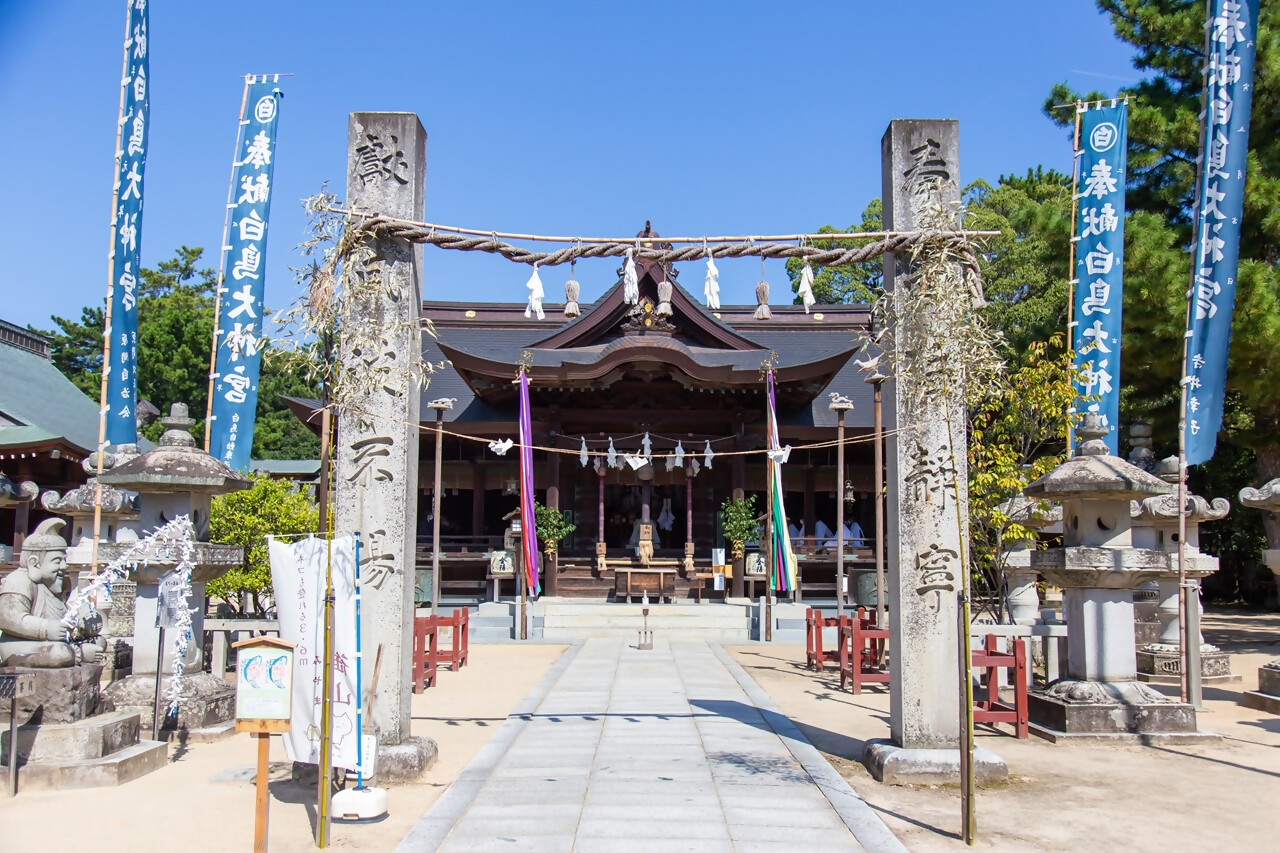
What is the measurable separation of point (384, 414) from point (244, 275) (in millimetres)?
6379

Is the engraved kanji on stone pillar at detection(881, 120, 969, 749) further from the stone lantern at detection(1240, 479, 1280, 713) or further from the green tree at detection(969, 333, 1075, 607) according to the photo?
the stone lantern at detection(1240, 479, 1280, 713)

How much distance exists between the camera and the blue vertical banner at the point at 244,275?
11.6 meters

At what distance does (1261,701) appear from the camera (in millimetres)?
9969

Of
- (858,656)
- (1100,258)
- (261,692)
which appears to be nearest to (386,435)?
(261,692)

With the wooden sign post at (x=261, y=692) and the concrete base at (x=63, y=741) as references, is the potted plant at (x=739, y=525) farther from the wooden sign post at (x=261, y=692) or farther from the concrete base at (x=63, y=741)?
the wooden sign post at (x=261, y=692)

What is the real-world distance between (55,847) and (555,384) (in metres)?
16.6

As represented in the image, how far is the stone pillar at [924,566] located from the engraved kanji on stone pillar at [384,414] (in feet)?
11.9

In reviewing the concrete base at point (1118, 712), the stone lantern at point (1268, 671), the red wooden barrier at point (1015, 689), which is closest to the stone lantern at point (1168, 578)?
the stone lantern at point (1268, 671)

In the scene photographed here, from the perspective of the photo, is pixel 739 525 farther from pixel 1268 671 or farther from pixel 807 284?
pixel 807 284

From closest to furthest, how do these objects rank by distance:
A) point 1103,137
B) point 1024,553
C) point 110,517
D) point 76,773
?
point 76,773 → point 1024,553 → point 1103,137 → point 110,517

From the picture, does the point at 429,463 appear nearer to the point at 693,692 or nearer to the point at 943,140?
the point at 693,692

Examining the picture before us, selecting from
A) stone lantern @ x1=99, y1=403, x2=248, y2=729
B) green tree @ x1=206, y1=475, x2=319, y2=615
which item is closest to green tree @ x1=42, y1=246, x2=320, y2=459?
green tree @ x1=206, y1=475, x2=319, y2=615

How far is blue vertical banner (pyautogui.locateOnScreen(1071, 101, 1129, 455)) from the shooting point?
10984 mm

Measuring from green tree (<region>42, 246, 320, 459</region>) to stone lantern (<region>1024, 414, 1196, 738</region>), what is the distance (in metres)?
26.3
